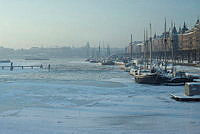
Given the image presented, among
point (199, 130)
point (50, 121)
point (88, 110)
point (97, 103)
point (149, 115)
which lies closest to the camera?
point (199, 130)

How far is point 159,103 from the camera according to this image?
19.3 metres

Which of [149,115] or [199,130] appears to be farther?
[149,115]

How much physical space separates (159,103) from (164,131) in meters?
7.40

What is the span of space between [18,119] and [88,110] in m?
4.12

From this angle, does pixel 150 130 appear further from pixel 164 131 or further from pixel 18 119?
pixel 18 119

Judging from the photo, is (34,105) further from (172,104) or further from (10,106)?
(172,104)

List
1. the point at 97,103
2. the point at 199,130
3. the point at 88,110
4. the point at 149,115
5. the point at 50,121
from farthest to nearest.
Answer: the point at 97,103, the point at 88,110, the point at 149,115, the point at 50,121, the point at 199,130

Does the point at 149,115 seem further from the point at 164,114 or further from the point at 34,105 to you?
the point at 34,105

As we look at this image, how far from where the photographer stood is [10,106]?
717 inches

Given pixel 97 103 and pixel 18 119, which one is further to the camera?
pixel 97 103

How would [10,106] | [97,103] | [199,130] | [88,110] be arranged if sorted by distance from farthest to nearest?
[97,103], [10,106], [88,110], [199,130]

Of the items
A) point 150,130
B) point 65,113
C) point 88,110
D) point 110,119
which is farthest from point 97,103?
point 150,130

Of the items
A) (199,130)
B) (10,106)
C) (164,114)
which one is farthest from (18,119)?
(199,130)

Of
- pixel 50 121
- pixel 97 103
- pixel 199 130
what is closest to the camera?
pixel 199 130
